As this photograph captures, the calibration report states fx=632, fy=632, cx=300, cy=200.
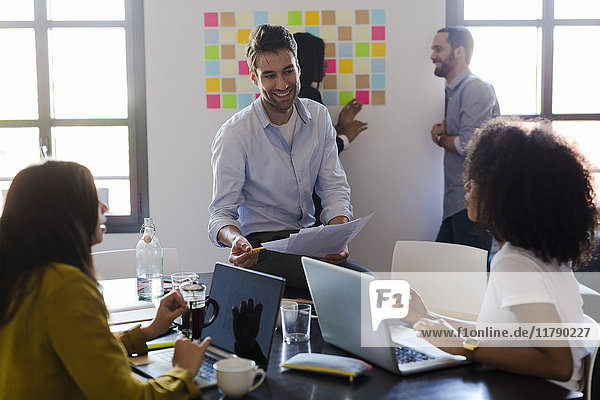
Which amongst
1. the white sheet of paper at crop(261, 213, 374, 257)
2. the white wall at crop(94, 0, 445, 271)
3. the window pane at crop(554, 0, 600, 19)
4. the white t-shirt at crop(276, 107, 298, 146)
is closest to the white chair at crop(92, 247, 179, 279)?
the white t-shirt at crop(276, 107, 298, 146)

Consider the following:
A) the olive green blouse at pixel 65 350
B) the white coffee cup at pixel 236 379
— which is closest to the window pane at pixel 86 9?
the olive green blouse at pixel 65 350

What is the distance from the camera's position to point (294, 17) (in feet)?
12.1

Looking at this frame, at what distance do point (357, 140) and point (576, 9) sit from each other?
61.6 inches

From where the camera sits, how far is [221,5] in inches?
145

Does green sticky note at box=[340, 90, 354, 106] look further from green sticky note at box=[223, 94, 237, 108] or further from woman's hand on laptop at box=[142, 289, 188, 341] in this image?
woman's hand on laptop at box=[142, 289, 188, 341]

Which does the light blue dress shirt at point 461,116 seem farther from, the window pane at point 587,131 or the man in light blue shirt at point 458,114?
the window pane at point 587,131

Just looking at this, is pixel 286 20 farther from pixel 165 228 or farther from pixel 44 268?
pixel 44 268

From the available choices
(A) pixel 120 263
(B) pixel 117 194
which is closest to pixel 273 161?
(A) pixel 120 263

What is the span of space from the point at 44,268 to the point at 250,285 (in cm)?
47

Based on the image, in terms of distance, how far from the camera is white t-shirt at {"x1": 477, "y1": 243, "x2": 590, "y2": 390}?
4.45 ft

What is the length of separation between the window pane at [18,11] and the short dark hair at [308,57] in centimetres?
162

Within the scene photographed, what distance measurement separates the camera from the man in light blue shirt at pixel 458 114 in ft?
11.1

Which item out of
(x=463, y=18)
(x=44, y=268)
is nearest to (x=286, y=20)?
(x=463, y=18)

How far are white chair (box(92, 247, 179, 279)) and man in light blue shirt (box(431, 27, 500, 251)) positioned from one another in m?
1.60
